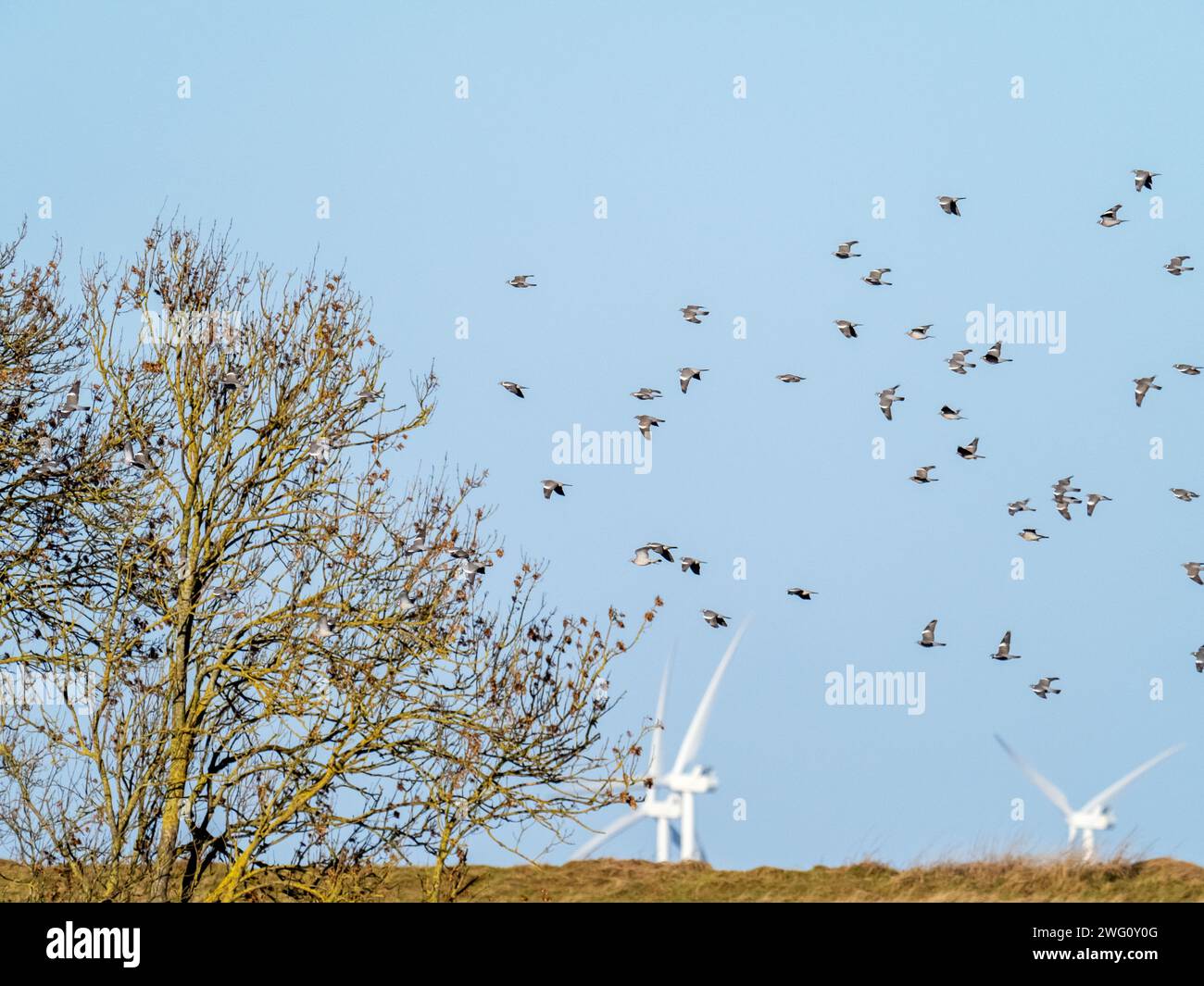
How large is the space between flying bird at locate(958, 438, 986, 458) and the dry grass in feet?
29.0

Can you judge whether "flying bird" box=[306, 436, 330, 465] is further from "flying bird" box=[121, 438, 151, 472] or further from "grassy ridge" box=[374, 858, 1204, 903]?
"grassy ridge" box=[374, 858, 1204, 903]

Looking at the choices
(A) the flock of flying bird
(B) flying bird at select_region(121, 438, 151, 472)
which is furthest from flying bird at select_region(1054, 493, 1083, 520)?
(B) flying bird at select_region(121, 438, 151, 472)

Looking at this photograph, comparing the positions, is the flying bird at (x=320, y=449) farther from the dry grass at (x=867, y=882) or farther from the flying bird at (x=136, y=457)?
the dry grass at (x=867, y=882)

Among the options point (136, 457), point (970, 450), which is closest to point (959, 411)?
point (970, 450)

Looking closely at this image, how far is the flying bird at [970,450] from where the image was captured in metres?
30.3

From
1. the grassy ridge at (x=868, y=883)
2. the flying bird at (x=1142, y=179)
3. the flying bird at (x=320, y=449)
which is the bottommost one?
the grassy ridge at (x=868, y=883)

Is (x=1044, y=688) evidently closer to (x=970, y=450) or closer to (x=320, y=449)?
(x=970, y=450)

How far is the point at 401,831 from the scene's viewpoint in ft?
72.9

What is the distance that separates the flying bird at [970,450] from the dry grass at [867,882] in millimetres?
8829

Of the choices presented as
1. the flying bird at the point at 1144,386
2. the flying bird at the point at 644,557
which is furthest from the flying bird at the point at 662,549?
the flying bird at the point at 1144,386

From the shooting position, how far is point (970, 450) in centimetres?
3064
